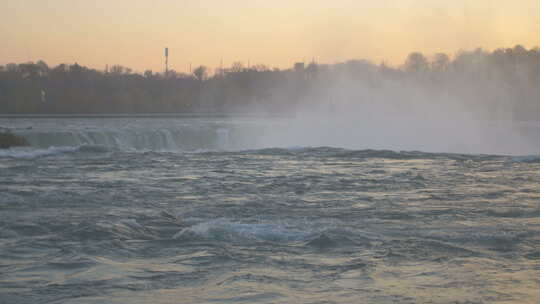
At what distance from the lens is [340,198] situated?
551 inches

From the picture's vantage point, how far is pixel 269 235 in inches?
394

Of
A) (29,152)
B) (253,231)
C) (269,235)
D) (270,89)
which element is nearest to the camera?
(269,235)

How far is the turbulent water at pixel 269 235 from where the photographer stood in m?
7.29

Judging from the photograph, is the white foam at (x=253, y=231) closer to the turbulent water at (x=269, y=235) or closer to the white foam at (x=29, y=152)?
the turbulent water at (x=269, y=235)

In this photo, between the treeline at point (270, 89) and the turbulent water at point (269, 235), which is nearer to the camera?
the turbulent water at point (269, 235)

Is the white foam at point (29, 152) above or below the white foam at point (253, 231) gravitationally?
above

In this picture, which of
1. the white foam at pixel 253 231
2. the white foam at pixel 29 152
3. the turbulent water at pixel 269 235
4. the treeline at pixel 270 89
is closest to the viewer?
the turbulent water at pixel 269 235

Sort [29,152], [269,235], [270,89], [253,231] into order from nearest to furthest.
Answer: [269,235], [253,231], [29,152], [270,89]

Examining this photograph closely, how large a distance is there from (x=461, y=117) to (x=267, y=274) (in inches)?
1642

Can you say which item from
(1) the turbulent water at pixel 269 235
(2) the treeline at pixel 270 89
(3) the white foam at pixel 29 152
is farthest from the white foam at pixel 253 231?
(2) the treeline at pixel 270 89

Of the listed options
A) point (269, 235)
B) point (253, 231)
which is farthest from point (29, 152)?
point (269, 235)

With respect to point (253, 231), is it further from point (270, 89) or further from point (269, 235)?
point (270, 89)

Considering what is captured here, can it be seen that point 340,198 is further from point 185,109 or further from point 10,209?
point 185,109

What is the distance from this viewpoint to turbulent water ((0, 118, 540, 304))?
7289mm
